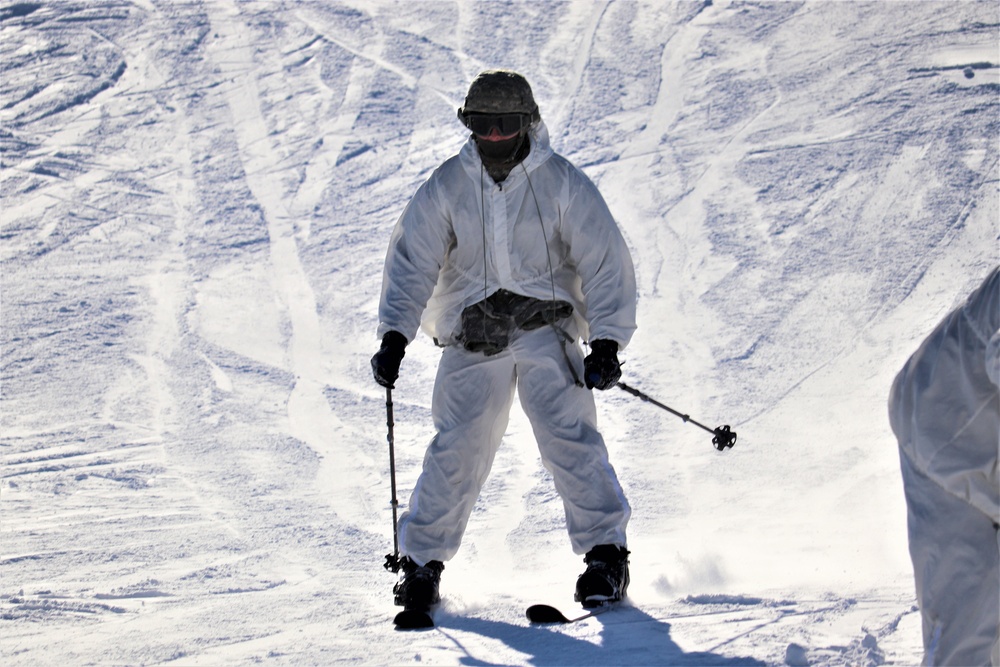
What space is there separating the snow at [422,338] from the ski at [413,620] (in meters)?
0.07

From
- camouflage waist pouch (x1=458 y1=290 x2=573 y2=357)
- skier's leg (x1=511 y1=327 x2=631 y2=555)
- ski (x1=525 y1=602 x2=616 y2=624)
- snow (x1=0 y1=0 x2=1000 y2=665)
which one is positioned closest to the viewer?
Answer: ski (x1=525 y1=602 x2=616 y2=624)

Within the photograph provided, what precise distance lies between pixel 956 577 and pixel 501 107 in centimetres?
230

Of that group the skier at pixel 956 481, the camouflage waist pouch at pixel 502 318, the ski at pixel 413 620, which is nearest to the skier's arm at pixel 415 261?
the camouflage waist pouch at pixel 502 318

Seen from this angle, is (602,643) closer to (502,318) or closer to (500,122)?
(502,318)

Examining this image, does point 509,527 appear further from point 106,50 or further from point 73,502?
point 106,50

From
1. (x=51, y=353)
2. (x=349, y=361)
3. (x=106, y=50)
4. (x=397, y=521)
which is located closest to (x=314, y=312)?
(x=349, y=361)

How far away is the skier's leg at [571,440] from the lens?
455 cm

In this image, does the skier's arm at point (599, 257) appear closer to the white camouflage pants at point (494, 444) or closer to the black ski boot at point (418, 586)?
the white camouflage pants at point (494, 444)

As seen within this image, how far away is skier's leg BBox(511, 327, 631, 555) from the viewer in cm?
455

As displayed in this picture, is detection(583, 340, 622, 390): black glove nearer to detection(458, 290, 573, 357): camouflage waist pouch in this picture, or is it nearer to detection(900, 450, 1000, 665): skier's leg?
detection(458, 290, 573, 357): camouflage waist pouch

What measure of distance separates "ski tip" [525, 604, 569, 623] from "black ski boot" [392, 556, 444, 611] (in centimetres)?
40

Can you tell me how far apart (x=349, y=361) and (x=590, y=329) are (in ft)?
12.1

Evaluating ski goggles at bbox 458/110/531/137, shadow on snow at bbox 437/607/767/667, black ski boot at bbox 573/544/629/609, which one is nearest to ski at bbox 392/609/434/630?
shadow on snow at bbox 437/607/767/667

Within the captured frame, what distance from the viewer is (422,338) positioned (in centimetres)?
831
